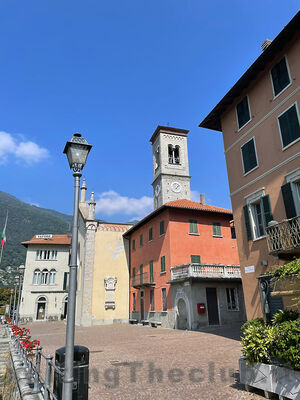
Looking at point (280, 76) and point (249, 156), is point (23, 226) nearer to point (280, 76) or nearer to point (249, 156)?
point (249, 156)

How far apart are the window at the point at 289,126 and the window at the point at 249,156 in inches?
71.7

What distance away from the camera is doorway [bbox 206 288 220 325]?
20.7 metres

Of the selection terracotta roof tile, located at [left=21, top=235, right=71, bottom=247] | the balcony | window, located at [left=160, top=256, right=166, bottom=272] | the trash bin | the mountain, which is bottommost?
the trash bin

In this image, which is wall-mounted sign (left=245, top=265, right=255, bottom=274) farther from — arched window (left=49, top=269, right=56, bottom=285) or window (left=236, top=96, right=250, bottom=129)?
arched window (left=49, top=269, right=56, bottom=285)

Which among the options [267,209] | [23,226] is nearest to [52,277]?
[267,209]

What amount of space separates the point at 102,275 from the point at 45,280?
15137 mm

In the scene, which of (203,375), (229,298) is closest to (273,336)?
(203,375)

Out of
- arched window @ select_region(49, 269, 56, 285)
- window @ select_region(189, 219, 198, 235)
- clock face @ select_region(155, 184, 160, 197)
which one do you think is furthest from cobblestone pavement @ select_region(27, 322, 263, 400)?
clock face @ select_region(155, 184, 160, 197)

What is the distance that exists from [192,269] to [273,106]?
12192mm

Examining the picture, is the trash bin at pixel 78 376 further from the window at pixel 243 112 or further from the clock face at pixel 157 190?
the clock face at pixel 157 190

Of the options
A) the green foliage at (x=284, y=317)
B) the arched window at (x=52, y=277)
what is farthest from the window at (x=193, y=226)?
the arched window at (x=52, y=277)

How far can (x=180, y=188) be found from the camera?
44000 millimetres

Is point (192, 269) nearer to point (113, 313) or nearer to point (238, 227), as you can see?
point (238, 227)

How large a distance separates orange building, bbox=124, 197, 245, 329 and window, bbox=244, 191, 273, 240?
7761 millimetres
